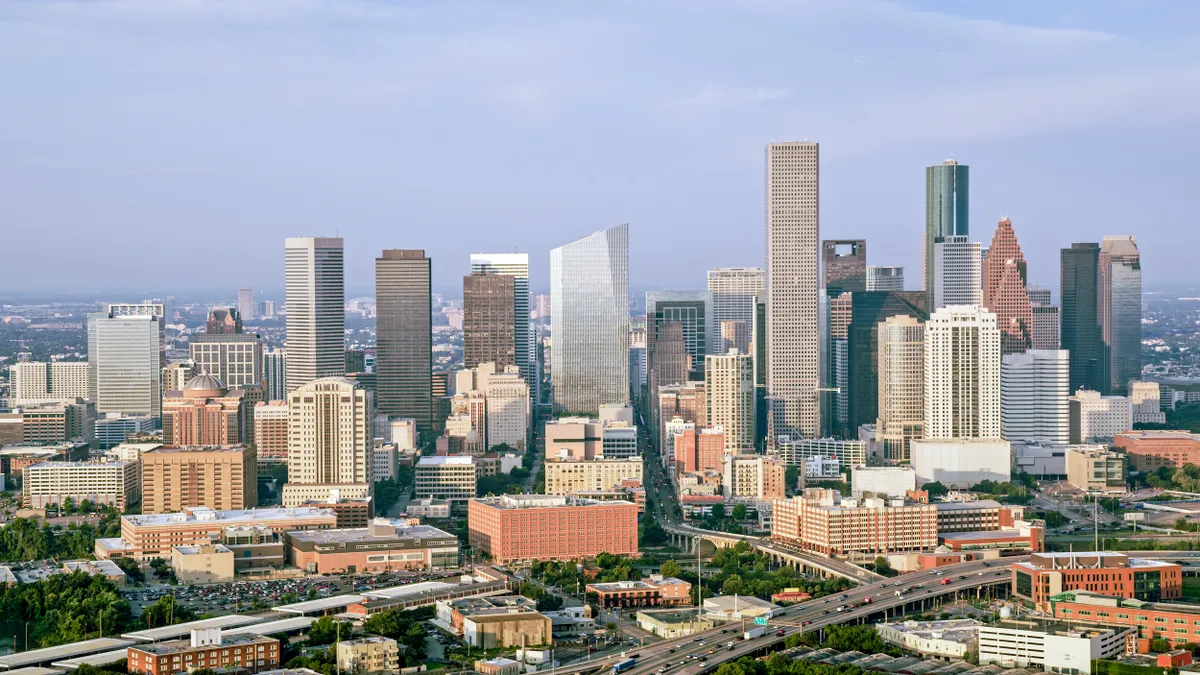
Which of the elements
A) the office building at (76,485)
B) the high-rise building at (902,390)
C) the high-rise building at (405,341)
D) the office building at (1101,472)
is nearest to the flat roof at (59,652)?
the office building at (76,485)

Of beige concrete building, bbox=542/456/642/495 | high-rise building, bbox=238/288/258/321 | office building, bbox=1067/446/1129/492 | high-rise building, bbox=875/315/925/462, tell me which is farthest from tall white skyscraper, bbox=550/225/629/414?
high-rise building, bbox=238/288/258/321

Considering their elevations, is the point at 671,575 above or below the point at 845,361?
below

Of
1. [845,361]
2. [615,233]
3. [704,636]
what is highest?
[615,233]

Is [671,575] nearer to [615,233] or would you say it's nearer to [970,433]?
[970,433]

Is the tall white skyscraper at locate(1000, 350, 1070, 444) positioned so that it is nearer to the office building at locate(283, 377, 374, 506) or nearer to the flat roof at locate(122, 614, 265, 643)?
the office building at locate(283, 377, 374, 506)

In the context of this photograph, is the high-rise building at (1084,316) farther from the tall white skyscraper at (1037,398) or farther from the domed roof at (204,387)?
the domed roof at (204,387)

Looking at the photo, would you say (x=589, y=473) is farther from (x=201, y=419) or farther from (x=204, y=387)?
(x=204, y=387)

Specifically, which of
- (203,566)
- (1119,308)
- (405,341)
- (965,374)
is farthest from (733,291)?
(203,566)

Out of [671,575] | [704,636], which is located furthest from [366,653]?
[671,575]
